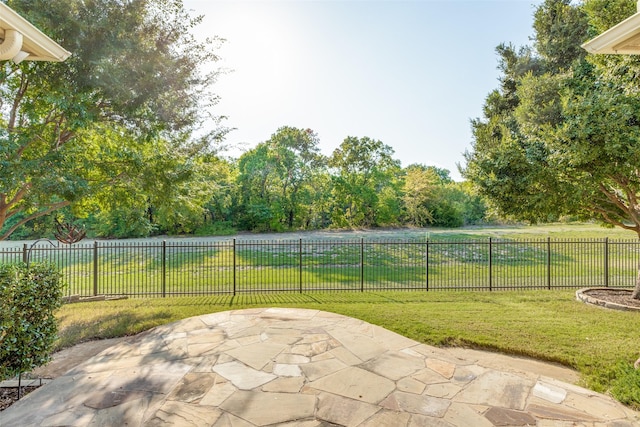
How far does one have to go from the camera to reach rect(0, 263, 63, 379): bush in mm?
3102

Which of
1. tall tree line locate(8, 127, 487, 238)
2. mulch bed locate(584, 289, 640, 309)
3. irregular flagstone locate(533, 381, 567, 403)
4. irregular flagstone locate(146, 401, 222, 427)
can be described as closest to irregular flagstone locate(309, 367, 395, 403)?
irregular flagstone locate(146, 401, 222, 427)

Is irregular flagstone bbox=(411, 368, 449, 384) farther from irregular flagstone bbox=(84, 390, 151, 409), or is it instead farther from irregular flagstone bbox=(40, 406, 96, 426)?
irregular flagstone bbox=(40, 406, 96, 426)

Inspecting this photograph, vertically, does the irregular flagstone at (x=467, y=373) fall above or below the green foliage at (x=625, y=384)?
below

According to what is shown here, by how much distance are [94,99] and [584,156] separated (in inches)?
350

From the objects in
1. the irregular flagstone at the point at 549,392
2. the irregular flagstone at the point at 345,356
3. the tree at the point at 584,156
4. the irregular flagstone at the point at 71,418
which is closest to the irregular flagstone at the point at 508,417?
the irregular flagstone at the point at 549,392

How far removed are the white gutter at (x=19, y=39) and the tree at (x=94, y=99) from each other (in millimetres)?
2719

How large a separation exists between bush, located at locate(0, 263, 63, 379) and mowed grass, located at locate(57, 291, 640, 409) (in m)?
1.69

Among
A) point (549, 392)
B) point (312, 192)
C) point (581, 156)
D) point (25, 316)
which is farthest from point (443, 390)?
point (312, 192)

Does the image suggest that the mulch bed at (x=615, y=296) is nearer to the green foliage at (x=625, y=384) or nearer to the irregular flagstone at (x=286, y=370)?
the green foliage at (x=625, y=384)

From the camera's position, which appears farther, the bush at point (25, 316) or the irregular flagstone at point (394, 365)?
the irregular flagstone at point (394, 365)

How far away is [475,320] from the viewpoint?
5.51m

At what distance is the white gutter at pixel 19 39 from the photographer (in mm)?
2533

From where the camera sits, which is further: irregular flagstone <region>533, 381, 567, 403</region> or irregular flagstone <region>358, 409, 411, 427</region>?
irregular flagstone <region>533, 381, 567, 403</region>

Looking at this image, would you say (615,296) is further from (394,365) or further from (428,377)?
(394,365)
